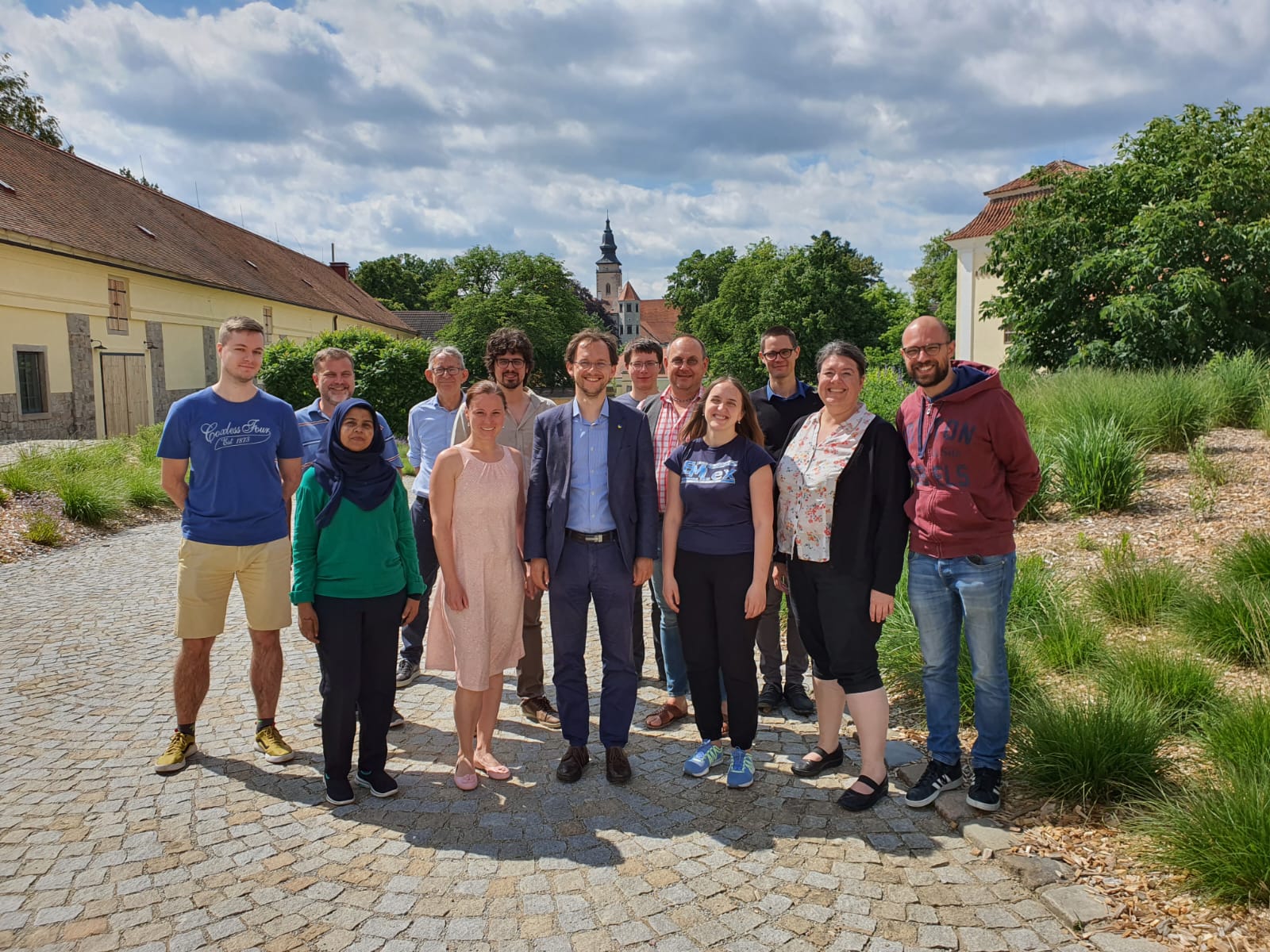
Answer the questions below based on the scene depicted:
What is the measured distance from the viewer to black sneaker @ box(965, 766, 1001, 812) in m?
3.81

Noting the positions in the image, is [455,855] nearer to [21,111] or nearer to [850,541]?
[850,541]

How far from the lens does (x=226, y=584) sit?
460cm

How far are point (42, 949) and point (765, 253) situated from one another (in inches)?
2362

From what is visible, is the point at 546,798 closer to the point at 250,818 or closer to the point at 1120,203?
the point at 250,818

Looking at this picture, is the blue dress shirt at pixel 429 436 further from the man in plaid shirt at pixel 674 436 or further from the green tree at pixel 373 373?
the green tree at pixel 373 373

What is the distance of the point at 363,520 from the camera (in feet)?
13.5

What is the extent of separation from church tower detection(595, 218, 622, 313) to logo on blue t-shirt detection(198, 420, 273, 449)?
119991mm

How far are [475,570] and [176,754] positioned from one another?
185 centimetres

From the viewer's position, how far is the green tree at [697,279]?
6756 cm

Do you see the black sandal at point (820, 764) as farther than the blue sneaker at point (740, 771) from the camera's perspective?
Yes

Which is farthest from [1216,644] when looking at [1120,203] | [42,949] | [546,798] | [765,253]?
[765,253]

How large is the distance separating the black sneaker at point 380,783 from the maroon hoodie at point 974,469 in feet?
9.04

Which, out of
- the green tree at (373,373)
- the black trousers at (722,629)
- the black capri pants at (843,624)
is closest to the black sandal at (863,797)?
the black capri pants at (843,624)

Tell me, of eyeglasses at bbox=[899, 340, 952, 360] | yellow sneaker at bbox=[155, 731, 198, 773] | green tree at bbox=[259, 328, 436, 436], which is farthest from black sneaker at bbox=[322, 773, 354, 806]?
green tree at bbox=[259, 328, 436, 436]
